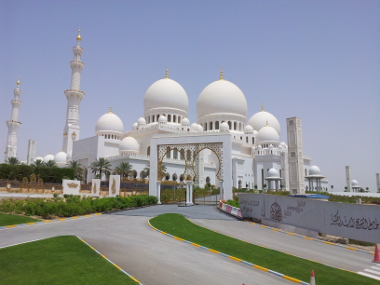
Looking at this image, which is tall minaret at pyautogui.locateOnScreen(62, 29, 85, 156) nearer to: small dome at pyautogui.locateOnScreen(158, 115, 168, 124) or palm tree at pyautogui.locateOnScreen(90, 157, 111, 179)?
palm tree at pyautogui.locateOnScreen(90, 157, 111, 179)

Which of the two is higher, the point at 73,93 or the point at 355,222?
the point at 73,93

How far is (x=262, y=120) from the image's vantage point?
201ft

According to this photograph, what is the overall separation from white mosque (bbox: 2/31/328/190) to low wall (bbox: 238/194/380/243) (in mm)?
27435

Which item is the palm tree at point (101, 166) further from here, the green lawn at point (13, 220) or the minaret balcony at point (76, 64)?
the green lawn at point (13, 220)

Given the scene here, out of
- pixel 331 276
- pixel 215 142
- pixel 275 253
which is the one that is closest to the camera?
pixel 331 276

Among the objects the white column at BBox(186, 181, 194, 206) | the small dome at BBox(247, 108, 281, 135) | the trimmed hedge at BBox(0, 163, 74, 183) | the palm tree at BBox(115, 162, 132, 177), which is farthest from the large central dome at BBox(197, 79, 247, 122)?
the white column at BBox(186, 181, 194, 206)

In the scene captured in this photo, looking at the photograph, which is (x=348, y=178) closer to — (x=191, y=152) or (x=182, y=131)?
(x=182, y=131)

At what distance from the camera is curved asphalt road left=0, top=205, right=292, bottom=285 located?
6688 mm

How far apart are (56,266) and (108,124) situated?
45.0 meters

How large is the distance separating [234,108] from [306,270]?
154 feet

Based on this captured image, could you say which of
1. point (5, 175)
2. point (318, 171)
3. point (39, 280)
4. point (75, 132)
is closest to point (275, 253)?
point (39, 280)

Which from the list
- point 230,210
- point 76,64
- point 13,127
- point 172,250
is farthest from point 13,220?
point 13,127

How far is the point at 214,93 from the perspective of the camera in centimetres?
5359

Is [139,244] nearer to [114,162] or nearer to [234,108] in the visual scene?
[114,162]
